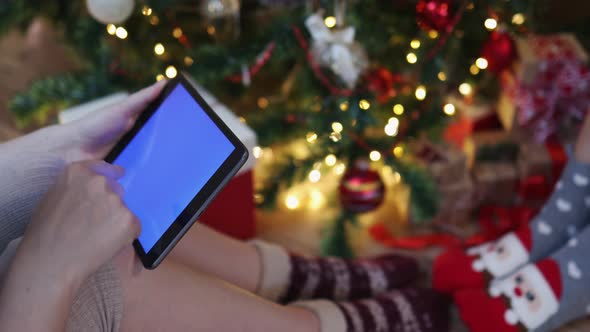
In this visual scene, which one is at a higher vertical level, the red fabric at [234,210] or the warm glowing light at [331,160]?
the warm glowing light at [331,160]

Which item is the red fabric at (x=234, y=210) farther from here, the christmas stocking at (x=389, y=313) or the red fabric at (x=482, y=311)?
the red fabric at (x=482, y=311)

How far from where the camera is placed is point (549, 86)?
1.19 m

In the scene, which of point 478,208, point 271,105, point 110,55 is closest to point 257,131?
point 271,105

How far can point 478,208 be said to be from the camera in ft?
4.17

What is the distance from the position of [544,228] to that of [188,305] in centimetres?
66

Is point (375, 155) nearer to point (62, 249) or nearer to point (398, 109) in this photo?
point (398, 109)

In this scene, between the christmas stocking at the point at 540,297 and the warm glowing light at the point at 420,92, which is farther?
the warm glowing light at the point at 420,92

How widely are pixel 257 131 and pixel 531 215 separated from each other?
1.92 feet

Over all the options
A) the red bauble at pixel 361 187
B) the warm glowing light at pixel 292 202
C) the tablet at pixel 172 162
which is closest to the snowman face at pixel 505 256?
the red bauble at pixel 361 187

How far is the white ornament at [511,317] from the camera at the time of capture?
3.08 ft

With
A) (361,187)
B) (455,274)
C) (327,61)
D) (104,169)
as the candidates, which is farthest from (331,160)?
(104,169)

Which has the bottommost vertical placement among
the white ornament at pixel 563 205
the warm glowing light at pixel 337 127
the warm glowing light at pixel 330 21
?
the white ornament at pixel 563 205

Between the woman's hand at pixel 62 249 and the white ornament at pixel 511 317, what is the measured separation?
64cm

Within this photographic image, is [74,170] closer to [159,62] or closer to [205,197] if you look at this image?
[205,197]
